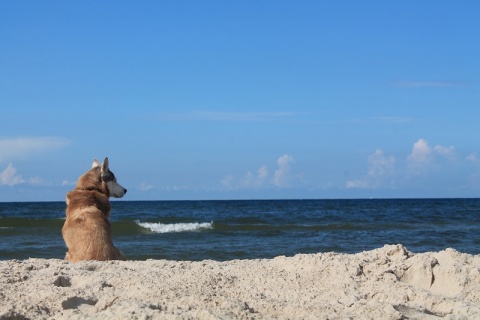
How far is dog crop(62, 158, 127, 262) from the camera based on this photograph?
6.76 meters

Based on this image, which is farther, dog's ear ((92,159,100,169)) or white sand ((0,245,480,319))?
dog's ear ((92,159,100,169))

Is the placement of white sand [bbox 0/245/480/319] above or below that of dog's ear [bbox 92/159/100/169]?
below

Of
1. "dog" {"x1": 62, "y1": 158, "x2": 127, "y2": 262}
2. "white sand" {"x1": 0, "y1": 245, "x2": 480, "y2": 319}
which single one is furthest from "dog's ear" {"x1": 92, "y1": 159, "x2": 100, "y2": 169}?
"white sand" {"x1": 0, "y1": 245, "x2": 480, "y2": 319}

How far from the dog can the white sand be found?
72cm

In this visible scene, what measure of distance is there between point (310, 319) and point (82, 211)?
3927mm

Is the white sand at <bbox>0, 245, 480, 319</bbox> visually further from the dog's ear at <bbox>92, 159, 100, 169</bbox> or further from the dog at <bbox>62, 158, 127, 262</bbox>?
the dog's ear at <bbox>92, 159, 100, 169</bbox>

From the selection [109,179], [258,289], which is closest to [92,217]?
[109,179]

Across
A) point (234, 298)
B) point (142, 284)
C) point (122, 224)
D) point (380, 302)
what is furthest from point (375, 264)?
point (122, 224)

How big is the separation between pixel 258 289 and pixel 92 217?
2829 millimetres

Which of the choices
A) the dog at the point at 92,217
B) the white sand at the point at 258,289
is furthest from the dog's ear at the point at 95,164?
the white sand at the point at 258,289

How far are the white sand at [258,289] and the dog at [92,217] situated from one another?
717 millimetres

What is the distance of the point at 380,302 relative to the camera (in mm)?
4516

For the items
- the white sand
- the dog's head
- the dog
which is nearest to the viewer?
the white sand

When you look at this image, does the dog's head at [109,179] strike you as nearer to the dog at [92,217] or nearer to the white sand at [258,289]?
the dog at [92,217]
